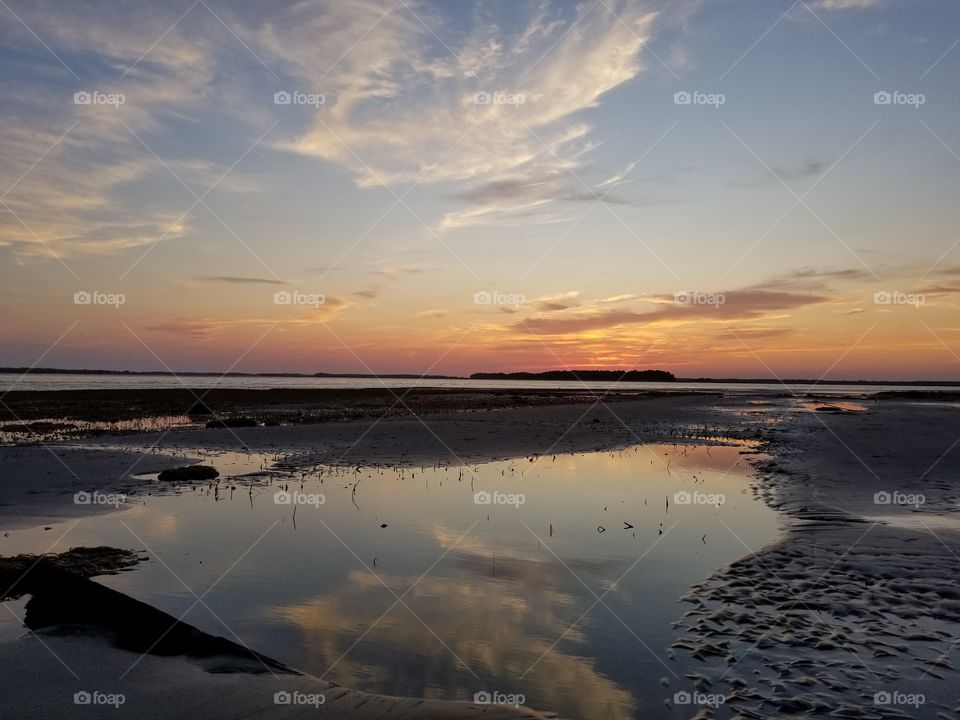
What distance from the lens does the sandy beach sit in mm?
7016

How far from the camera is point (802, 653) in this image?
8.13m

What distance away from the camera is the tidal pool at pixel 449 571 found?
7703 mm

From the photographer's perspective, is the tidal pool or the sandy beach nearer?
the sandy beach

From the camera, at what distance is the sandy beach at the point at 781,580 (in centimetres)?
702

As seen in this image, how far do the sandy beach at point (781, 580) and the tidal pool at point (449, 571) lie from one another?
23.3 inches

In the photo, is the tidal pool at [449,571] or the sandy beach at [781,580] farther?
the tidal pool at [449,571]

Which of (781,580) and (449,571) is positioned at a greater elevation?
(449,571)

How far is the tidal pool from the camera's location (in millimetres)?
7703

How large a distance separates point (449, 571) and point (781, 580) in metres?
5.81

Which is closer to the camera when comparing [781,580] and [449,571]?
[781,580]

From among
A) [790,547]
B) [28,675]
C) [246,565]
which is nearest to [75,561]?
[246,565]

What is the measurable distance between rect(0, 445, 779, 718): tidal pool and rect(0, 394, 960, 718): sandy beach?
23.3 inches

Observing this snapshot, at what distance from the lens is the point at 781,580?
11070 millimetres

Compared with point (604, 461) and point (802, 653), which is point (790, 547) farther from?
point (604, 461)
